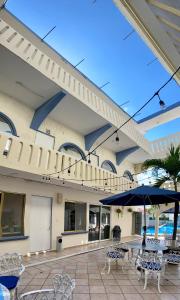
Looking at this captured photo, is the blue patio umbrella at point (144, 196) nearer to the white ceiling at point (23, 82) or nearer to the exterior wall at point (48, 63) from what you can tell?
the exterior wall at point (48, 63)

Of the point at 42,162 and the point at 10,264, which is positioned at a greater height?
the point at 42,162

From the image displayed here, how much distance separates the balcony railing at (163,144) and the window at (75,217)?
302 inches

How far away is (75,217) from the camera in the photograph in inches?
482

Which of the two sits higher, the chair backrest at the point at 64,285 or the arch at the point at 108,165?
the arch at the point at 108,165

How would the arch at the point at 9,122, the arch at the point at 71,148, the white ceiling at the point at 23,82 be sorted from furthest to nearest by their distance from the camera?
1. the arch at the point at 71,148
2. the arch at the point at 9,122
3. the white ceiling at the point at 23,82

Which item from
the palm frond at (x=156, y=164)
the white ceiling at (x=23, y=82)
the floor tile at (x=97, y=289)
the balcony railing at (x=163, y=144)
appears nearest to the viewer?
the floor tile at (x=97, y=289)

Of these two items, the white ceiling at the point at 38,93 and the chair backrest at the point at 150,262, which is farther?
the white ceiling at the point at 38,93

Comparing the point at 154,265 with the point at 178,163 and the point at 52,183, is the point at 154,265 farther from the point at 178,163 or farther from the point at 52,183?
the point at 52,183

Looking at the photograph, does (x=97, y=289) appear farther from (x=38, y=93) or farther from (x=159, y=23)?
(x=38, y=93)

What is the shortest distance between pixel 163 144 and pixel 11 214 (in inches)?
492

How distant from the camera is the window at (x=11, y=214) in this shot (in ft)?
28.5

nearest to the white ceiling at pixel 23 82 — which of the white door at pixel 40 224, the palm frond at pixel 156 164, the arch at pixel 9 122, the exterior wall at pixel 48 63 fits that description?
the exterior wall at pixel 48 63

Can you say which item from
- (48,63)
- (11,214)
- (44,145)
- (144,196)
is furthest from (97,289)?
(48,63)

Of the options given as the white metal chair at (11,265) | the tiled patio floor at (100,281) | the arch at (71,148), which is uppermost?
the arch at (71,148)
